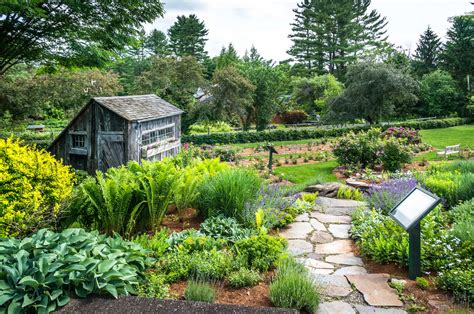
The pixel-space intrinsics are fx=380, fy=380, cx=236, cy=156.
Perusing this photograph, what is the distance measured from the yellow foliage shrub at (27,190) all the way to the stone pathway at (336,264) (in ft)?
9.24

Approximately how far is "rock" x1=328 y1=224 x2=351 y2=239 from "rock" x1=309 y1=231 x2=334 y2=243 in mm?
108

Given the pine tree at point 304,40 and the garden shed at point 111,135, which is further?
the pine tree at point 304,40

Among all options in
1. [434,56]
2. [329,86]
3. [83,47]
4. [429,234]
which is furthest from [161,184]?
Result: [434,56]

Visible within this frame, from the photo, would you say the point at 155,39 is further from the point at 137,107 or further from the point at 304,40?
the point at 137,107

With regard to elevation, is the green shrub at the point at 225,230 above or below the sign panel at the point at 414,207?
below

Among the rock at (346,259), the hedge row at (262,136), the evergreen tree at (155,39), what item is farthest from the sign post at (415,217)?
the evergreen tree at (155,39)

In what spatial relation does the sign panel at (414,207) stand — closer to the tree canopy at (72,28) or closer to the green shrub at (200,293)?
the green shrub at (200,293)

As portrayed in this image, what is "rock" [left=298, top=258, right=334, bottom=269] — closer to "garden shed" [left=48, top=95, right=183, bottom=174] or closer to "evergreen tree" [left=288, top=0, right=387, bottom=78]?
"garden shed" [left=48, top=95, right=183, bottom=174]

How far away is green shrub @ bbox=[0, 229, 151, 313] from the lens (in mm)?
2715

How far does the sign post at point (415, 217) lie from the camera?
135 inches

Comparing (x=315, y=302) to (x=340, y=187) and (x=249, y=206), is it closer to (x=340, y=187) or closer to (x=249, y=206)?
(x=249, y=206)

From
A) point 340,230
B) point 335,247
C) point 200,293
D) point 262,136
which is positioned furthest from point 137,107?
point 262,136

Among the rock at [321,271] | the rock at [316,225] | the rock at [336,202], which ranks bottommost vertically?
the rock at [321,271]

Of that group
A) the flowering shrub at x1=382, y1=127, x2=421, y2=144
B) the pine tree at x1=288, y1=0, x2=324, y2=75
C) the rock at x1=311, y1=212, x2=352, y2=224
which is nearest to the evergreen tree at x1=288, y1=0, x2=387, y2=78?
the pine tree at x1=288, y1=0, x2=324, y2=75
